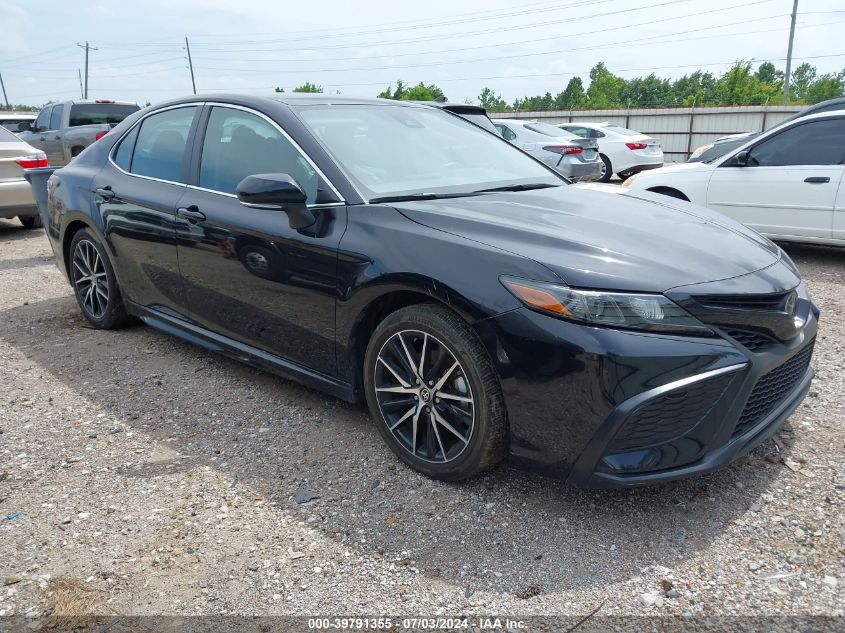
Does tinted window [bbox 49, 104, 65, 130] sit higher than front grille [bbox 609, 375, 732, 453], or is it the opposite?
tinted window [bbox 49, 104, 65, 130]

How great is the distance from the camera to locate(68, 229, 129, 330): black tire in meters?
4.62

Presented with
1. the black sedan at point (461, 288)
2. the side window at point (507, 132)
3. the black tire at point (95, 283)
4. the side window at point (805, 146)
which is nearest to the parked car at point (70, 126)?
the side window at point (507, 132)

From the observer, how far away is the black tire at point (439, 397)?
2.55 metres

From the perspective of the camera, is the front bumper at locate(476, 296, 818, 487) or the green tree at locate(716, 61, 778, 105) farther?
the green tree at locate(716, 61, 778, 105)

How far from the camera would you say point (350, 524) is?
8.57 ft

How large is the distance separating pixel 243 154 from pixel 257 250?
0.61m

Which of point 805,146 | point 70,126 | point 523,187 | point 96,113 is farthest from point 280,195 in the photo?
point 96,113

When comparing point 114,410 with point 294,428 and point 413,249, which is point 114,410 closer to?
point 294,428

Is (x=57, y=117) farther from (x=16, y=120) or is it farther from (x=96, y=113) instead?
(x=16, y=120)

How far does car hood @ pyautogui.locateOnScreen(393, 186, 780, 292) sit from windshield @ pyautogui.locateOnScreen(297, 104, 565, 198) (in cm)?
25

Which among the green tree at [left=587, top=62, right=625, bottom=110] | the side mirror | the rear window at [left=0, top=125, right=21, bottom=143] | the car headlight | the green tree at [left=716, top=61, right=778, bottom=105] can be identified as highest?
the green tree at [left=587, top=62, right=625, bottom=110]

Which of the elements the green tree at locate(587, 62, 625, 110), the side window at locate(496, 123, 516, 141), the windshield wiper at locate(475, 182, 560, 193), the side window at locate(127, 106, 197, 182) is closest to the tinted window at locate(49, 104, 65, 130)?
the side window at locate(496, 123, 516, 141)

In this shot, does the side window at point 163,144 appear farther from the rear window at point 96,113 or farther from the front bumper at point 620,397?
the rear window at point 96,113

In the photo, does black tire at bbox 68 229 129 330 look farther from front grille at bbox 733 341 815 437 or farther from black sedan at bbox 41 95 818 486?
front grille at bbox 733 341 815 437
